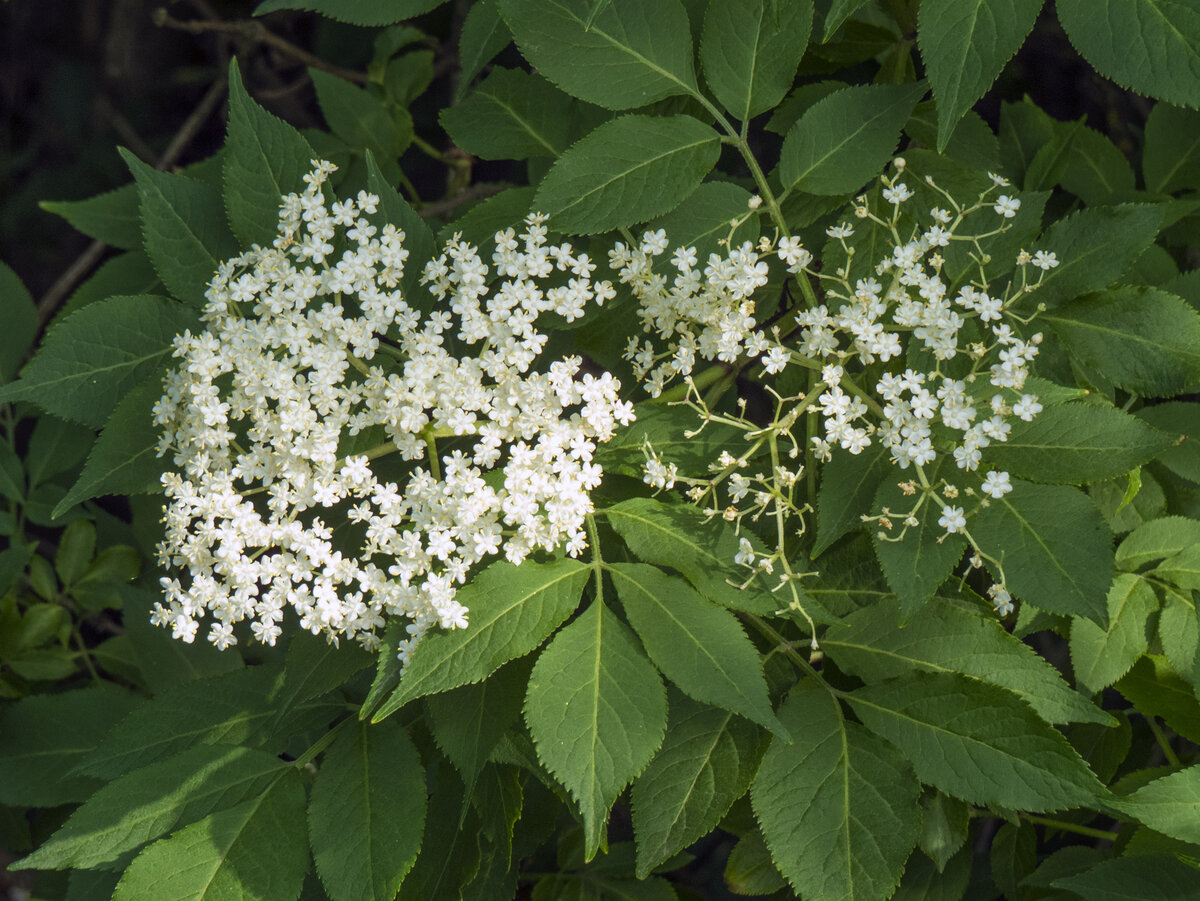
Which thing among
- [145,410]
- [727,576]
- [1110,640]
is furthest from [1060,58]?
[145,410]

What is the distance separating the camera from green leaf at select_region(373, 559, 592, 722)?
1.41 m

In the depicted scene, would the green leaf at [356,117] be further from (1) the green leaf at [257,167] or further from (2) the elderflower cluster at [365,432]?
(2) the elderflower cluster at [365,432]

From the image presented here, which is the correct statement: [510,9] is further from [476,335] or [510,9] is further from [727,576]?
[727,576]

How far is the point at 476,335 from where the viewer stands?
1604 millimetres

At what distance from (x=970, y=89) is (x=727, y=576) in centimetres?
83

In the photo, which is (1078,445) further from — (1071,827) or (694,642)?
(1071,827)

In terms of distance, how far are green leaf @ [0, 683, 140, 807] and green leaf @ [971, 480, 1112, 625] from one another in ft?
6.84

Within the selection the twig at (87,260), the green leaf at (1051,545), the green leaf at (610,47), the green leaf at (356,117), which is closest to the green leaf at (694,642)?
the green leaf at (1051,545)

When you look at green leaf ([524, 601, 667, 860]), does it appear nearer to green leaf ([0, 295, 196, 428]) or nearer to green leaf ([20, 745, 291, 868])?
green leaf ([20, 745, 291, 868])

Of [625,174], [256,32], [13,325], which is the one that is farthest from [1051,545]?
[256,32]

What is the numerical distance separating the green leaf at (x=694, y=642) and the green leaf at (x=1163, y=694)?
0.81 metres

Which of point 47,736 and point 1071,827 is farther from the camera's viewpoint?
point 47,736

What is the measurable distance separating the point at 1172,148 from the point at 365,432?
1849 millimetres

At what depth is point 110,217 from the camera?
95.2 inches
